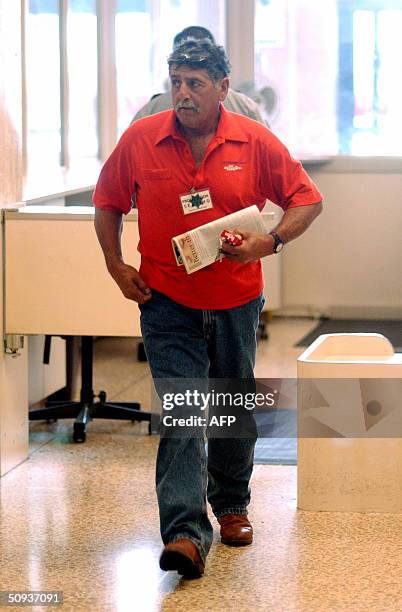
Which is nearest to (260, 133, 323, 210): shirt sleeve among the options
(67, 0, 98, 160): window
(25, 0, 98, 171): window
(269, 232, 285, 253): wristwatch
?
(269, 232, 285, 253): wristwatch

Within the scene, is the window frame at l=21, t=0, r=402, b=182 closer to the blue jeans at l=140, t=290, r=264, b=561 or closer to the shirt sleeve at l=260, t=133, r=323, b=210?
the shirt sleeve at l=260, t=133, r=323, b=210

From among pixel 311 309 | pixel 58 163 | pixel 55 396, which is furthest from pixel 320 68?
pixel 55 396

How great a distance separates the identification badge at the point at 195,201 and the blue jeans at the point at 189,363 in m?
0.27

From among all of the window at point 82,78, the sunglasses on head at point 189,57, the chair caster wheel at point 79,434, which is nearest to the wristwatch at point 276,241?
the sunglasses on head at point 189,57

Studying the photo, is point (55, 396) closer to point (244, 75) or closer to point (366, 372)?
point (366, 372)

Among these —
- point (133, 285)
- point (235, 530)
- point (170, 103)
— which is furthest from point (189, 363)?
point (170, 103)

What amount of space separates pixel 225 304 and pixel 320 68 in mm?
5571

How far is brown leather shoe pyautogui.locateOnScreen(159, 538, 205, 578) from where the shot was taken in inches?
124

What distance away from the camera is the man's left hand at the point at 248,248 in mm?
3129

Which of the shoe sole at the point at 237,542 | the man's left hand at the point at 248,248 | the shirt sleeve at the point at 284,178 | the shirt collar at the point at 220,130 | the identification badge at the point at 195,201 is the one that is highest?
the shirt collar at the point at 220,130

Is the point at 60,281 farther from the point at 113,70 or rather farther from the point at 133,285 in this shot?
the point at 113,70

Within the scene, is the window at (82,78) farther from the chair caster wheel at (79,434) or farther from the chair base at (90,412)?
the chair caster wheel at (79,434)

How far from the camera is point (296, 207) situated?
10.9ft

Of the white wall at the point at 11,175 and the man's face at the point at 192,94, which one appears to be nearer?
the man's face at the point at 192,94
